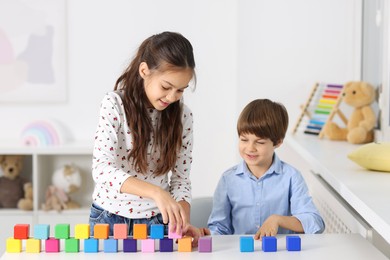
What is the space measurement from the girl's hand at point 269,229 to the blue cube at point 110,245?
368 mm

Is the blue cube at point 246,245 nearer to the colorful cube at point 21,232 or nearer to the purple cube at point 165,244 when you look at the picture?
the purple cube at point 165,244

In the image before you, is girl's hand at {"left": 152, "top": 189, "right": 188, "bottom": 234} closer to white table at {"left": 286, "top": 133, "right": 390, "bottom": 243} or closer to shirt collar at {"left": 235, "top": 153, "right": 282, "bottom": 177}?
white table at {"left": 286, "top": 133, "right": 390, "bottom": 243}

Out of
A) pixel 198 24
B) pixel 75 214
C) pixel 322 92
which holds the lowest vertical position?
pixel 75 214

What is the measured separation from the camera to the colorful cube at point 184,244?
69.2 inches

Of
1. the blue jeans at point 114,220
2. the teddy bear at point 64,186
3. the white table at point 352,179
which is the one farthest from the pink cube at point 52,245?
the teddy bear at point 64,186

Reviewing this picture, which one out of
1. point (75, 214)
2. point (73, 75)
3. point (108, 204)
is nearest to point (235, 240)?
point (108, 204)

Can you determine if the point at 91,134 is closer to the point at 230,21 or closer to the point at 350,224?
the point at 230,21

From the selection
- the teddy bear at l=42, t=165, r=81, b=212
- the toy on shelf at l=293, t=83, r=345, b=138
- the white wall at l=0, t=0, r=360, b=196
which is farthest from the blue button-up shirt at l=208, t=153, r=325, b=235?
the teddy bear at l=42, t=165, r=81, b=212

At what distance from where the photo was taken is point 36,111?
4270 millimetres

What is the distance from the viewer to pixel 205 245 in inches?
68.9

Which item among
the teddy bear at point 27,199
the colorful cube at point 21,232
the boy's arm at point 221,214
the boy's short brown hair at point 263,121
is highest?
the boy's short brown hair at point 263,121

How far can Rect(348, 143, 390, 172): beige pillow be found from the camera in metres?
2.34

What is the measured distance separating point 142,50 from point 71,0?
2.28 meters

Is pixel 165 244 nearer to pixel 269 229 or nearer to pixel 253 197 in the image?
pixel 269 229
